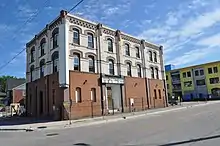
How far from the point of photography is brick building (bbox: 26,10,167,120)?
24750 mm

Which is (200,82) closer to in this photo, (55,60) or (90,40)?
(90,40)

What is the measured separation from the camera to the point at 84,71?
2633cm

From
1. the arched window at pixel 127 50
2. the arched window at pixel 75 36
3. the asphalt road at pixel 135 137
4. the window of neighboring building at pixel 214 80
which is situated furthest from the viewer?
the window of neighboring building at pixel 214 80

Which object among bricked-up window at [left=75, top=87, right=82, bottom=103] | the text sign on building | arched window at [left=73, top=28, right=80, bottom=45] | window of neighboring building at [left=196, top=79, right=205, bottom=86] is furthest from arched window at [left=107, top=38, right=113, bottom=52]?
window of neighboring building at [left=196, top=79, right=205, bottom=86]

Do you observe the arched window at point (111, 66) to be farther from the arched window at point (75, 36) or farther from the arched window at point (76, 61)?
the arched window at point (75, 36)

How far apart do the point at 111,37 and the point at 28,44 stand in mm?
12729

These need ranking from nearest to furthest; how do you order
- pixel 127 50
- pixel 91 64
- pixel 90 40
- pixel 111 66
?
pixel 91 64 → pixel 90 40 → pixel 111 66 → pixel 127 50

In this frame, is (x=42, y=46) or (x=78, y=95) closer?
(x=78, y=95)

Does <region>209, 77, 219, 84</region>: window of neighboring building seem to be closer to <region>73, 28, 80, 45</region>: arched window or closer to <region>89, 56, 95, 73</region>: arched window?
<region>89, 56, 95, 73</region>: arched window

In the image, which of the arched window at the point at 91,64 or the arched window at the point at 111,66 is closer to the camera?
the arched window at the point at 91,64

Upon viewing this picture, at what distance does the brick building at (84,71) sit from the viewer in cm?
2475

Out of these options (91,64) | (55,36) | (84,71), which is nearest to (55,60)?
(55,36)

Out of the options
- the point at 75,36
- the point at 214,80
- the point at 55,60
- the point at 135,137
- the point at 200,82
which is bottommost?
the point at 135,137

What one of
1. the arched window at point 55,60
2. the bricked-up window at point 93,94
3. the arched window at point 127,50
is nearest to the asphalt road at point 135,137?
the bricked-up window at point 93,94
